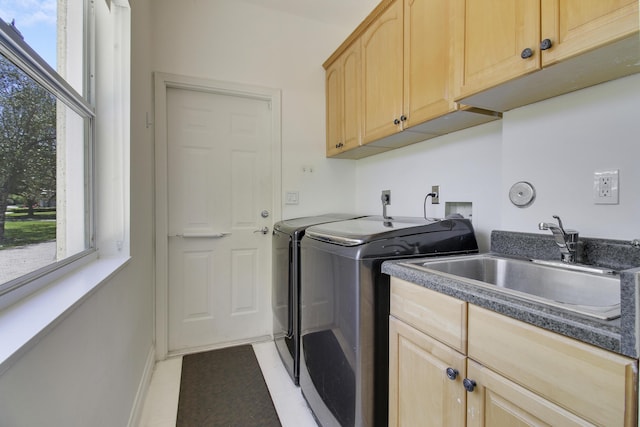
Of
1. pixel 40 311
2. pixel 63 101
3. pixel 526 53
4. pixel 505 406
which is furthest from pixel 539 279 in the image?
pixel 63 101

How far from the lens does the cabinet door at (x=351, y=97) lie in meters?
2.14

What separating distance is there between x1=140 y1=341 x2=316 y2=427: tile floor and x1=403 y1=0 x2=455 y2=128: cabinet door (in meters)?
1.70

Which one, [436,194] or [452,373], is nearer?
[452,373]

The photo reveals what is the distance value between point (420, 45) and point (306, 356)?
5.84 ft

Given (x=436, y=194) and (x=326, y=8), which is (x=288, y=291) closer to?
(x=436, y=194)

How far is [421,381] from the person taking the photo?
100 centimetres

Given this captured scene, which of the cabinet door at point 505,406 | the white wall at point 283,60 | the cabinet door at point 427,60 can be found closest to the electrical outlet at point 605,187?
the cabinet door at point 427,60

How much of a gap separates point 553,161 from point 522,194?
170 millimetres

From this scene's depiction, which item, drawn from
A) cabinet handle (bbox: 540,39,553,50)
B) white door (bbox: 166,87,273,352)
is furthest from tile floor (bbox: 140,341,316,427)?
cabinet handle (bbox: 540,39,553,50)

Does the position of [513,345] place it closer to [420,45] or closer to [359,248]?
[359,248]

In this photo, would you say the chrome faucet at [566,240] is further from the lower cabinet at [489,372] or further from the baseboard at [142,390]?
the baseboard at [142,390]

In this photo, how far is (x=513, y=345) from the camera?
2.39 ft

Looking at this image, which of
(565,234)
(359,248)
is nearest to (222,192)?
(359,248)

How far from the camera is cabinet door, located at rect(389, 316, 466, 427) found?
882mm
